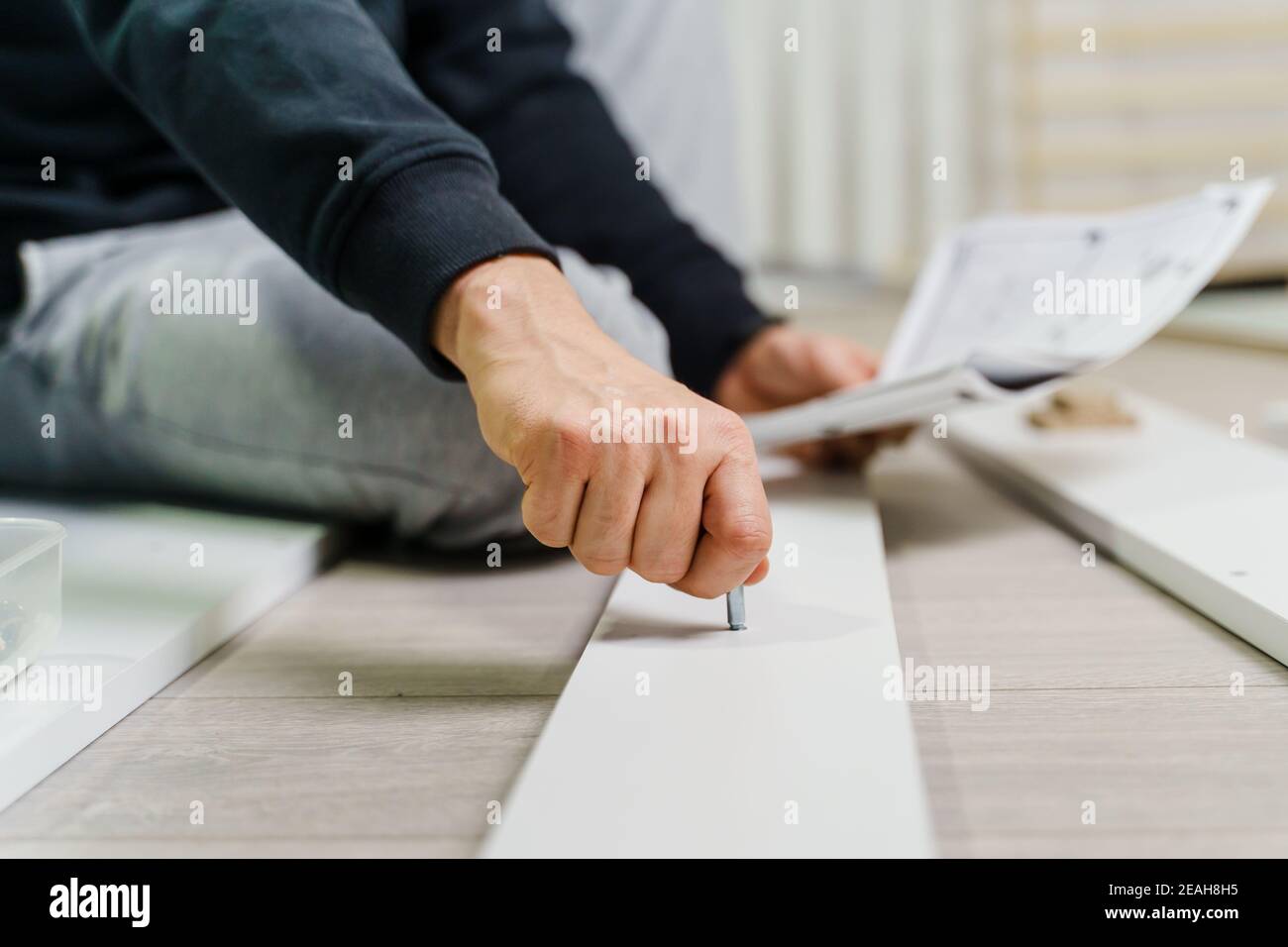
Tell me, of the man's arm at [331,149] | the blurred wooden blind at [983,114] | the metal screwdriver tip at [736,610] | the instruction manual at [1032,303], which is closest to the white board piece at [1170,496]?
the instruction manual at [1032,303]

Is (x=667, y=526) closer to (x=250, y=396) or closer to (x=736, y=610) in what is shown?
(x=736, y=610)

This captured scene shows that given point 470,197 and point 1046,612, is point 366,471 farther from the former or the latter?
point 1046,612

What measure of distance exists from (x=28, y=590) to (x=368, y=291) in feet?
0.57

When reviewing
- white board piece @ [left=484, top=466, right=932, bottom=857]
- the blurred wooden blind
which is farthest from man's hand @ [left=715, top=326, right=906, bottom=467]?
the blurred wooden blind

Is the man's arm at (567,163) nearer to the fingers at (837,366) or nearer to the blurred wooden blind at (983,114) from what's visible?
the fingers at (837,366)

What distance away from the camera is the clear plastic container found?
1.37ft

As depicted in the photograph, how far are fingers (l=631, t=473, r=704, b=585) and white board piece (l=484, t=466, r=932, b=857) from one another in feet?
0.14

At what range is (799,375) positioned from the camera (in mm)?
806

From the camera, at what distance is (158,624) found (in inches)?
19.6

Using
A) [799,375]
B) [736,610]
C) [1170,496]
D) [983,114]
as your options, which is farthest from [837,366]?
[983,114]

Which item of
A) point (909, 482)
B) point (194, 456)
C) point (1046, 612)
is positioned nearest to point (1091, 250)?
point (909, 482)

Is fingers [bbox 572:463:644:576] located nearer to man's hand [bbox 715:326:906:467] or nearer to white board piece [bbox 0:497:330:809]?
white board piece [bbox 0:497:330:809]

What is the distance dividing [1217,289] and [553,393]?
1.76 m

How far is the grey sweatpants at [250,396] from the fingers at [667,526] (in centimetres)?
20
